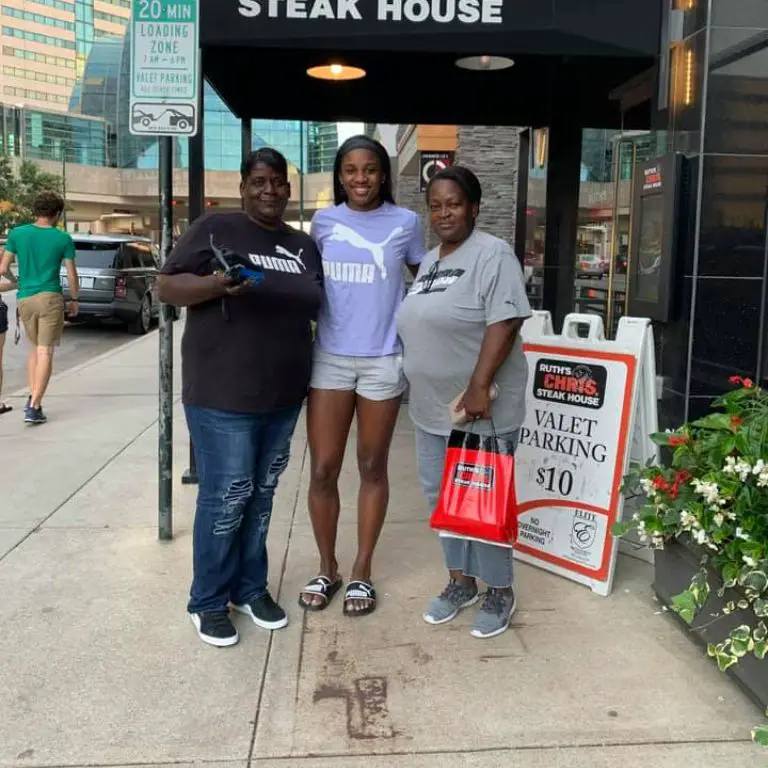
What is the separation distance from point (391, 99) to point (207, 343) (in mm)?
4622

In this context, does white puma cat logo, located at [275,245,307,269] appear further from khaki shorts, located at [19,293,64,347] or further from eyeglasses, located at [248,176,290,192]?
khaki shorts, located at [19,293,64,347]

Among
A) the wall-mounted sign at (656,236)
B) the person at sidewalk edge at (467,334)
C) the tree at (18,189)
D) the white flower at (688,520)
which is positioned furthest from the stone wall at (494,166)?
the tree at (18,189)

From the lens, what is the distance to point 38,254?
7.49 metres

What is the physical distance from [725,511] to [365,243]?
1.63 meters

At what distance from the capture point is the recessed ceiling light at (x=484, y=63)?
5.70 meters

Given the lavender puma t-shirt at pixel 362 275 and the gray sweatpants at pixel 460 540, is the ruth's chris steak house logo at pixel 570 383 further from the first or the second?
the lavender puma t-shirt at pixel 362 275

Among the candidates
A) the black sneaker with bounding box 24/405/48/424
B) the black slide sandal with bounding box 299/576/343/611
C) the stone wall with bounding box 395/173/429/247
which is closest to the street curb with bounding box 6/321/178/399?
the black sneaker with bounding box 24/405/48/424

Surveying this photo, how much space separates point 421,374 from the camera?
322 cm

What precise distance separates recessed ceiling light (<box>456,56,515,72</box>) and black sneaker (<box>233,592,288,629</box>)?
3.92 metres

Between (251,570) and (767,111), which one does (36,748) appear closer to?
(251,570)

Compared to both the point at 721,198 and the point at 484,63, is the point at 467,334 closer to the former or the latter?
the point at 721,198

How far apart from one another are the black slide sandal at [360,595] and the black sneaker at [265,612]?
0.88 ft

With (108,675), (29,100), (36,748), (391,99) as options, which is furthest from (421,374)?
(29,100)

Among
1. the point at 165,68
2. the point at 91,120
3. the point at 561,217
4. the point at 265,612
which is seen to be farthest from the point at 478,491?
the point at 91,120
